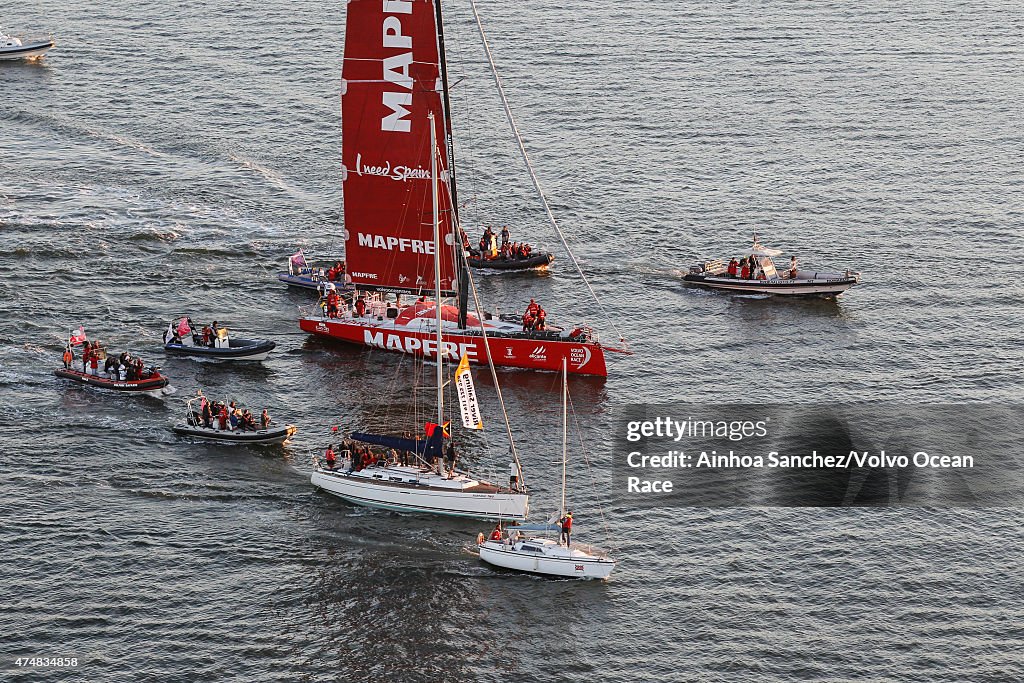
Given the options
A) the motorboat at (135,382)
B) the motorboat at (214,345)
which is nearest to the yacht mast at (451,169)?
the motorboat at (214,345)

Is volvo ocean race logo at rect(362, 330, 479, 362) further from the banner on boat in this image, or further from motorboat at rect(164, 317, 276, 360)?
the banner on boat

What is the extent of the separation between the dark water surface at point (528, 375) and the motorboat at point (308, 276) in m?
2.01

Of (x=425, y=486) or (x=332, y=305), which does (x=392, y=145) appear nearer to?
(x=332, y=305)

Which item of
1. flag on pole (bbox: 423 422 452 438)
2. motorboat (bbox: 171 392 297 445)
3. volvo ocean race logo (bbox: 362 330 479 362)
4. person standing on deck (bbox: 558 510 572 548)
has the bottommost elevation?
person standing on deck (bbox: 558 510 572 548)

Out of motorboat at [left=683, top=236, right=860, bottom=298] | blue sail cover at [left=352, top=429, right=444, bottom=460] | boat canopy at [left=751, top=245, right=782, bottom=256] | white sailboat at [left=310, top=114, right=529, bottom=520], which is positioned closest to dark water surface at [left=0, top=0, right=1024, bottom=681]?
white sailboat at [left=310, top=114, right=529, bottom=520]

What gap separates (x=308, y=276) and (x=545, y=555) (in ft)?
160

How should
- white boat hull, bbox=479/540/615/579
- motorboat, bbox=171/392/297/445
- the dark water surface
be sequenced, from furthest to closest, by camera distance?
1. motorboat, bbox=171/392/297/445
2. white boat hull, bbox=479/540/615/579
3. the dark water surface

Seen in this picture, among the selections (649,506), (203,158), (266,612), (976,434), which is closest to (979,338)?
(976,434)

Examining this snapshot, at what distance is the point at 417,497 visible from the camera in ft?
354

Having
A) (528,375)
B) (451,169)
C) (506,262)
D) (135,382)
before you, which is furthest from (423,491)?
(506,262)

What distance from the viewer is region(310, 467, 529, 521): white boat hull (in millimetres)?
106812

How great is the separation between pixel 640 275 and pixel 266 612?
192 ft

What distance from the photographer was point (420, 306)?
13450 cm

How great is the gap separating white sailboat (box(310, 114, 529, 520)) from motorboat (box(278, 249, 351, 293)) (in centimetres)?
3212
